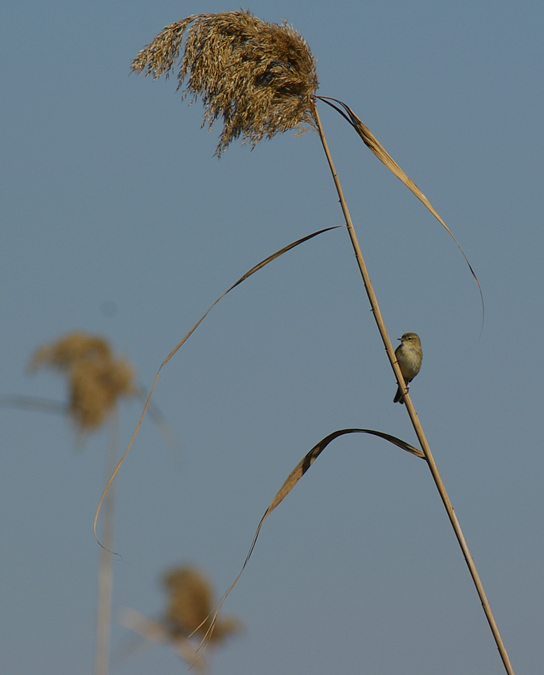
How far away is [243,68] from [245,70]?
0.03 ft

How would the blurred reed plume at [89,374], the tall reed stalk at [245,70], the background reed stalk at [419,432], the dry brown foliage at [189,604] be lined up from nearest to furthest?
the background reed stalk at [419,432] → the tall reed stalk at [245,70] → the blurred reed plume at [89,374] → the dry brown foliage at [189,604]

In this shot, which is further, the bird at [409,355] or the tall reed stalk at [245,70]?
the bird at [409,355]

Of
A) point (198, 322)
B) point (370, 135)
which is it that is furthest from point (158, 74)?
point (198, 322)

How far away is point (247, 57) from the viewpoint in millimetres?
2898

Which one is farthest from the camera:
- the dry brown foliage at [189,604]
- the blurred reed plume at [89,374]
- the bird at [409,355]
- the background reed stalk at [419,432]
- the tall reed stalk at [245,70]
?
the dry brown foliage at [189,604]

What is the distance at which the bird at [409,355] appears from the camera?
6859 millimetres

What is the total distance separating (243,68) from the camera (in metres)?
2.88

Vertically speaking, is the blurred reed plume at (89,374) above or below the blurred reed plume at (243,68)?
below

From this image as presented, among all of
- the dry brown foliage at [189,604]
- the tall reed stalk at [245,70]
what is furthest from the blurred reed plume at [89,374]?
the tall reed stalk at [245,70]

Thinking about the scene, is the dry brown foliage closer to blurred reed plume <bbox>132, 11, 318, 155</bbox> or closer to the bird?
the bird

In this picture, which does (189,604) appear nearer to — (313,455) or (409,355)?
(409,355)

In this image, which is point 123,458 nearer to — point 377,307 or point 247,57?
point 377,307

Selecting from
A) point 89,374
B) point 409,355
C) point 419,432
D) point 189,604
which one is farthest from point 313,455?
point 189,604

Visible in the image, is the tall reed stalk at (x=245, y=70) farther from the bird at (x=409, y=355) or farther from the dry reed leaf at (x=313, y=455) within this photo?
the bird at (x=409, y=355)
